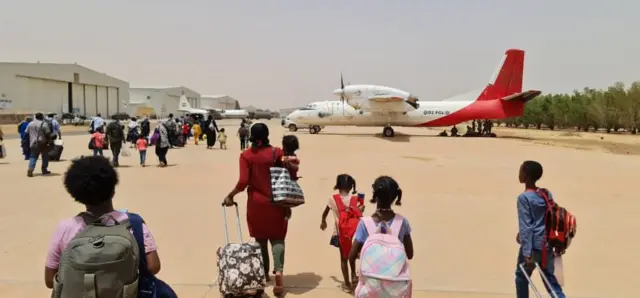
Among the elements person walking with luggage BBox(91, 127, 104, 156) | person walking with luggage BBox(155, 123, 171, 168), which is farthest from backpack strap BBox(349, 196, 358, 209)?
person walking with luggage BBox(91, 127, 104, 156)

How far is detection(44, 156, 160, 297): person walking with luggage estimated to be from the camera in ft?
6.90

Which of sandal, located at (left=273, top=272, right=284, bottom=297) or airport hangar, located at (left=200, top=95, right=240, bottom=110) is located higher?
airport hangar, located at (left=200, top=95, right=240, bottom=110)

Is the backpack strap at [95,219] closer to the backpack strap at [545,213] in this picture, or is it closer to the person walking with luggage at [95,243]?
the person walking with luggage at [95,243]

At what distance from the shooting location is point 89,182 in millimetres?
2430

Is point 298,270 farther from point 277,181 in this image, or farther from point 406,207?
point 406,207

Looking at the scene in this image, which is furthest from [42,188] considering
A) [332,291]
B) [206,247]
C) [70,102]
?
[70,102]

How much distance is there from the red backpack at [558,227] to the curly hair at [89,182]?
2847 millimetres

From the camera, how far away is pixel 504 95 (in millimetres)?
36000

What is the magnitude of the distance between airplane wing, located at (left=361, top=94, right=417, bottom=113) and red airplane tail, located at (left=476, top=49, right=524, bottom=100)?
6.35 m

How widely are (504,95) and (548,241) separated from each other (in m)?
34.8

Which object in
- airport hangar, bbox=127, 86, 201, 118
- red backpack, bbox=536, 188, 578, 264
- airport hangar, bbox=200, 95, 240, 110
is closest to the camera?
red backpack, bbox=536, 188, 578, 264

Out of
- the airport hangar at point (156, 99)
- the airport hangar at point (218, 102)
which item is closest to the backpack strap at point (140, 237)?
the airport hangar at point (156, 99)

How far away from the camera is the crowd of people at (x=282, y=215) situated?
2.40 m

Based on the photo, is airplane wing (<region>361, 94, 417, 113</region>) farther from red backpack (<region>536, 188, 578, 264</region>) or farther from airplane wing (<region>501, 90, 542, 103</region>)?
red backpack (<region>536, 188, 578, 264</region>)
